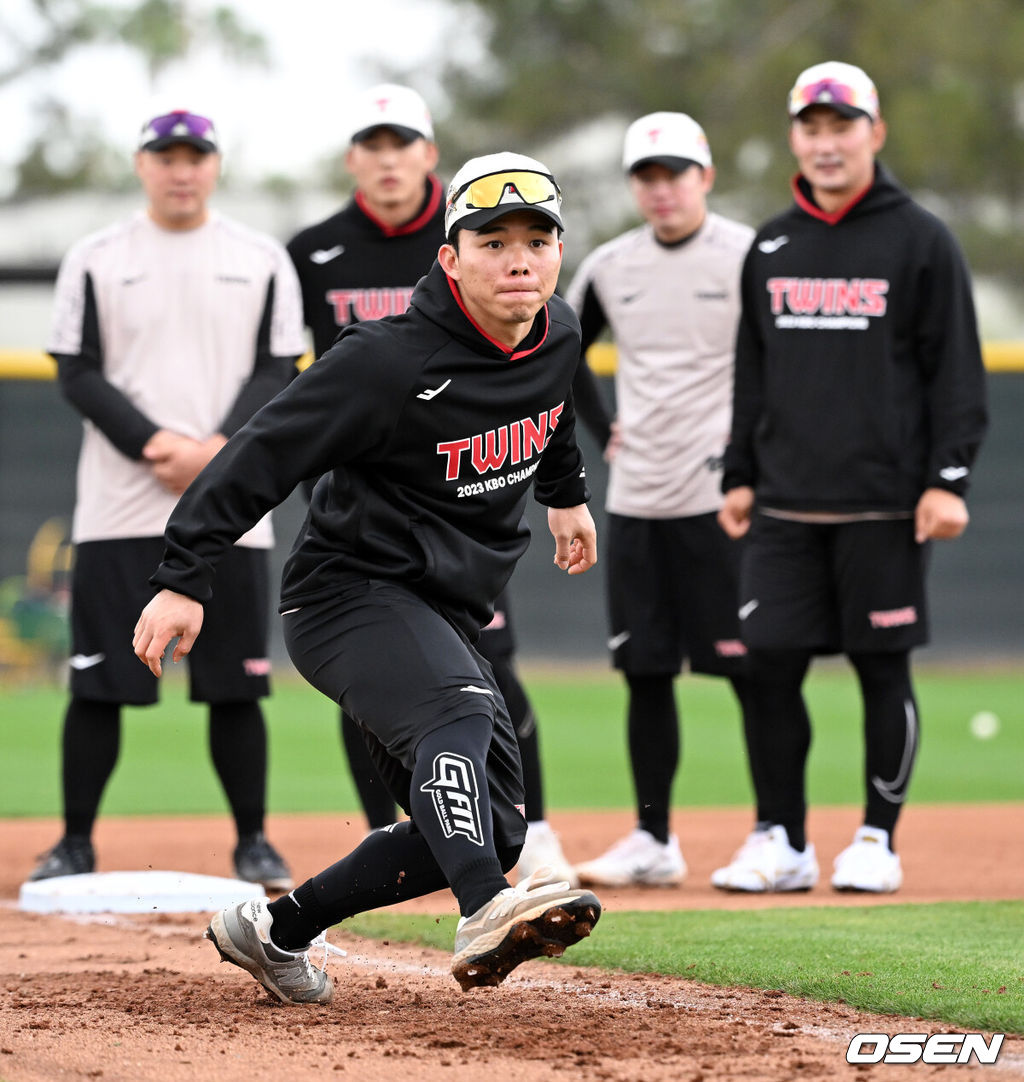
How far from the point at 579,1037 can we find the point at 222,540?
1265mm

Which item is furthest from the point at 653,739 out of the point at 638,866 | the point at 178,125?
the point at 178,125

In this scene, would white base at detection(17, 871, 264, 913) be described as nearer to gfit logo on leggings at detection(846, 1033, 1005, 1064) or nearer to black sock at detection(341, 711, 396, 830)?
black sock at detection(341, 711, 396, 830)

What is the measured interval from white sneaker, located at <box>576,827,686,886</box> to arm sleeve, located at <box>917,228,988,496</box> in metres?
1.57

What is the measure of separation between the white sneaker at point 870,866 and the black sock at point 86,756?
2.47m

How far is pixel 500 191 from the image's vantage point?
4.00m

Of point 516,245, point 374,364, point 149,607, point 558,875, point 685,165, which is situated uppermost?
point 685,165

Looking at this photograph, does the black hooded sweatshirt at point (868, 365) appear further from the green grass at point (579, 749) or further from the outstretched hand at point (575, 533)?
the green grass at point (579, 749)

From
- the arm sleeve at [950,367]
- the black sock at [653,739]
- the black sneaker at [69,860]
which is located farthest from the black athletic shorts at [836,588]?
the black sneaker at [69,860]

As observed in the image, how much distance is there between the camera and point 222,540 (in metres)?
3.91

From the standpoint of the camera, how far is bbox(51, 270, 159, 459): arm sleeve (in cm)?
623

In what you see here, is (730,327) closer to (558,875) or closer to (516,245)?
(516,245)

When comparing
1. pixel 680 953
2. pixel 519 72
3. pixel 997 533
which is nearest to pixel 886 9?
pixel 519 72

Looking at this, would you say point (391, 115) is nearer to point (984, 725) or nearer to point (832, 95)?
point (832, 95)

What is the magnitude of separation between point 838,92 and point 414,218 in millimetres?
1513
